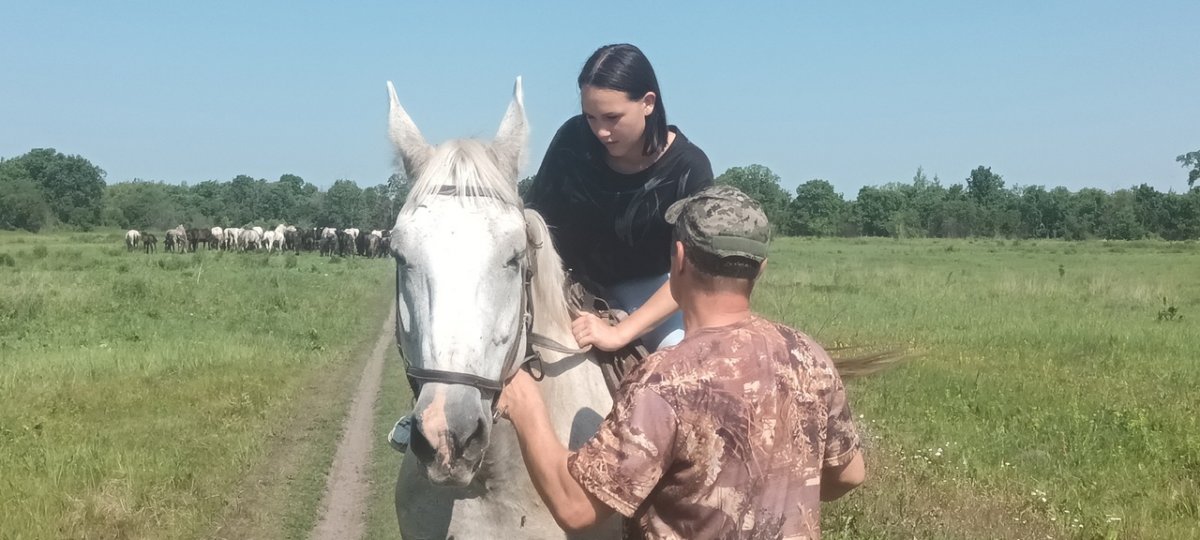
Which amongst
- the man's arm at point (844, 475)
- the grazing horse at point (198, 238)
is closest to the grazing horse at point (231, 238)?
the grazing horse at point (198, 238)

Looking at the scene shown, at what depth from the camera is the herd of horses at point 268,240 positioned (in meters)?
50.2

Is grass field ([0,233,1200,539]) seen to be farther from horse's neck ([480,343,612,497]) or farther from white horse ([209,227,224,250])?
white horse ([209,227,224,250])

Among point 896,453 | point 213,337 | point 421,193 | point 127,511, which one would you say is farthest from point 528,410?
point 213,337

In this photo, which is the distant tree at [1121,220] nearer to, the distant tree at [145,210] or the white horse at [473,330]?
the distant tree at [145,210]

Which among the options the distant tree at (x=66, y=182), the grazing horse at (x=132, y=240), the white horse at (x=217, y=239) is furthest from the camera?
the distant tree at (x=66, y=182)

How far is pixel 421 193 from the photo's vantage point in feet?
9.57

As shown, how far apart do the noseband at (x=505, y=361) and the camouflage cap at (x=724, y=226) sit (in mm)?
708

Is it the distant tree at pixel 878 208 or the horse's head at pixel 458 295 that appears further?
the distant tree at pixel 878 208

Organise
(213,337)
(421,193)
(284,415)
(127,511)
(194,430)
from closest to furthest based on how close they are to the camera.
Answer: (421,193) < (127,511) < (194,430) < (284,415) < (213,337)

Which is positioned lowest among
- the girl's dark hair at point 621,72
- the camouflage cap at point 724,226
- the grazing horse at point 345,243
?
the grazing horse at point 345,243

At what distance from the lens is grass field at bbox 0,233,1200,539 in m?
5.98

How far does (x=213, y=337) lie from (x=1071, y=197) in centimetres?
8974

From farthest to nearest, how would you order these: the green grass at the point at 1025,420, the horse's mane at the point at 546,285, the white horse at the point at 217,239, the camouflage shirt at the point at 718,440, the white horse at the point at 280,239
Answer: the white horse at the point at 280,239, the white horse at the point at 217,239, the green grass at the point at 1025,420, the horse's mane at the point at 546,285, the camouflage shirt at the point at 718,440

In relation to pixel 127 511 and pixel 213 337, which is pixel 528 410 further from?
pixel 213 337
